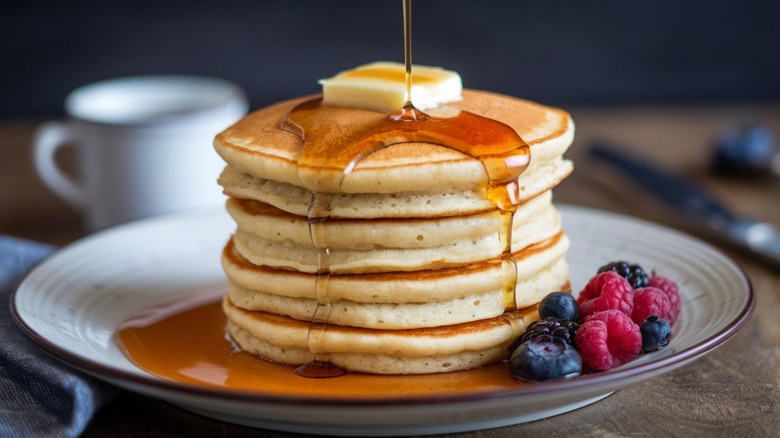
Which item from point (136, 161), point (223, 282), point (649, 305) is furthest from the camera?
point (136, 161)

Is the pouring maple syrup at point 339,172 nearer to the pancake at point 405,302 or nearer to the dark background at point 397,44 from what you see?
the pancake at point 405,302

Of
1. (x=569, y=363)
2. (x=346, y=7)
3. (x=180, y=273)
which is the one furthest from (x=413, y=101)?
(x=346, y=7)

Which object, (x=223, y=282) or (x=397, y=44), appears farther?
(x=397, y=44)

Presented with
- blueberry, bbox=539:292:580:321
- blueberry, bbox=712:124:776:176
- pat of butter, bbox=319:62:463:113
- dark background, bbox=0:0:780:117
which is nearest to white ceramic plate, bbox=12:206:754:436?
blueberry, bbox=539:292:580:321

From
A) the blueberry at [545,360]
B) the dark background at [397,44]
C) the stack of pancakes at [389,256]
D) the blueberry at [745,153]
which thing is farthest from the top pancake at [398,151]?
the dark background at [397,44]

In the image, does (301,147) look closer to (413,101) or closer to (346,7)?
(413,101)

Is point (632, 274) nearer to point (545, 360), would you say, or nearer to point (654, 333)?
point (654, 333)

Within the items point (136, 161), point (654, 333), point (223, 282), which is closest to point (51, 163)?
point (136, 161)
